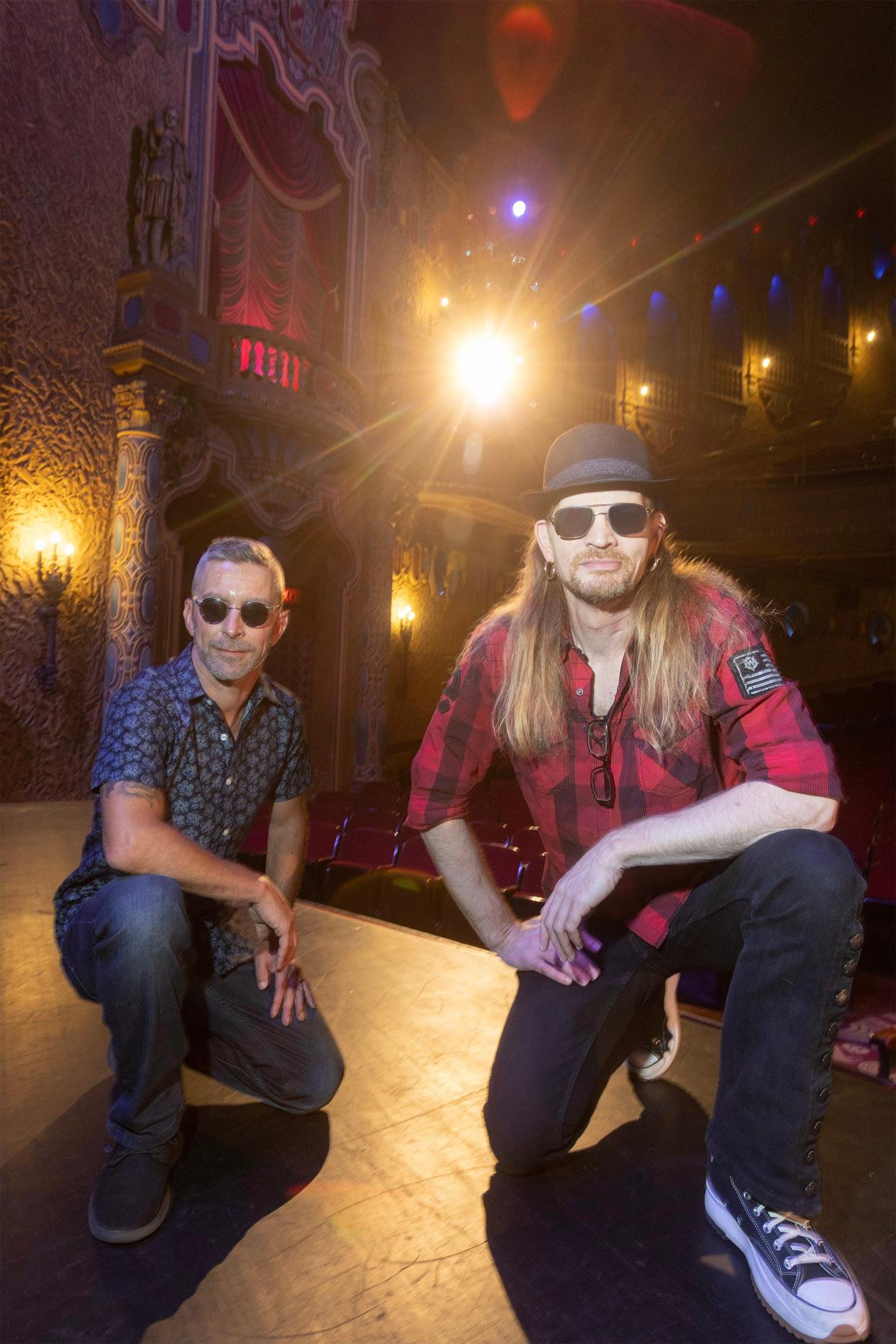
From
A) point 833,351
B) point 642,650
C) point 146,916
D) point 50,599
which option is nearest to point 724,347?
point 833,351

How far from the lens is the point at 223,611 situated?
2.06 m

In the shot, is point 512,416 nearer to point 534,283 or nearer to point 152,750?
point 534,283

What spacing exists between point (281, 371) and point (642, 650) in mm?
9187

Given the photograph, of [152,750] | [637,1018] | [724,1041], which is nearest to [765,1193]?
[724,1041]

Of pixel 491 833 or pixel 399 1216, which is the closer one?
pixel 399 1216

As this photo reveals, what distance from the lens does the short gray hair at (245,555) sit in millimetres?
2115

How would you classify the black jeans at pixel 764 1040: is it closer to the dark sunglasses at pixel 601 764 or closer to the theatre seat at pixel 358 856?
the dark sunglasses at pixel 601 764

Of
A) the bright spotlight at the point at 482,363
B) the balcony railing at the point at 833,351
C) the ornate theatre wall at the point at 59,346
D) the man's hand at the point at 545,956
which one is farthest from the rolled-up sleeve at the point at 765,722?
the balcony railing at the point at 833,351

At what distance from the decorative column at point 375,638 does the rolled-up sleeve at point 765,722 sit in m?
10.7

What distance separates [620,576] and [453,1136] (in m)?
1.45

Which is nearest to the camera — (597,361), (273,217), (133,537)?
(133,537)

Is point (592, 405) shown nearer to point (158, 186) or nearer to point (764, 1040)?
point (158, 186)

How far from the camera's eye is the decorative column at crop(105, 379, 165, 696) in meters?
8.26

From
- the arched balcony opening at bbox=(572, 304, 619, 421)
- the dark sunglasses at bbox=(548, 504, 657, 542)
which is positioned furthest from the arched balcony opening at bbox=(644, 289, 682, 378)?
the dark sunglasses at bbox=(548, 504, 657, 542)
